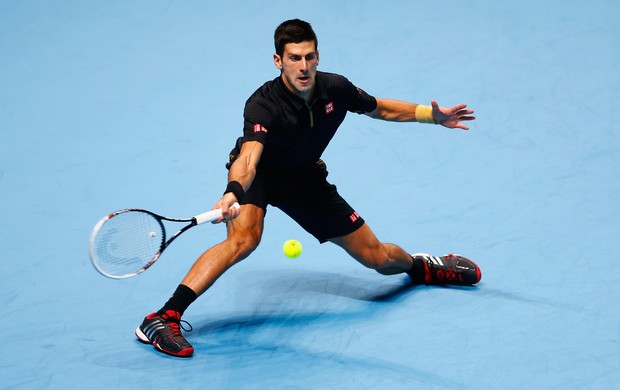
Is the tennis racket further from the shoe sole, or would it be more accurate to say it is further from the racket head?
the shoe sole

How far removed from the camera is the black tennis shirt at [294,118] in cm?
528

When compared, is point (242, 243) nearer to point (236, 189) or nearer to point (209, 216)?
point (236, 189)

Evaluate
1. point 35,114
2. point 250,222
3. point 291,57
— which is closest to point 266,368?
point 250,222

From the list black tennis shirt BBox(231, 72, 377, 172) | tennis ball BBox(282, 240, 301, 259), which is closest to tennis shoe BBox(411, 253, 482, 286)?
tennis ball BBox(282, 240, 301, 259)

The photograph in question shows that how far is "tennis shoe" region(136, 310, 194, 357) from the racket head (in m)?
0.46

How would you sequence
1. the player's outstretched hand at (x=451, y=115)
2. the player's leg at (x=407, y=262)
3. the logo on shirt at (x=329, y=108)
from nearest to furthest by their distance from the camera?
the logo on shirt at (x=329, y=108) → the player's outstretched hand at (x=451, y=115) → the player's leg at (x=407, y=262)

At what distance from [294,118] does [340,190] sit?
1.81m

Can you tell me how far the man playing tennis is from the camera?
5.24 metres

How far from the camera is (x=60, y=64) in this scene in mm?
8578

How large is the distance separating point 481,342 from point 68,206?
316 cm

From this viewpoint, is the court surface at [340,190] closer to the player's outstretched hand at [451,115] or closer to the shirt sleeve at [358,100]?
the player's outstretched hand at [451,115]

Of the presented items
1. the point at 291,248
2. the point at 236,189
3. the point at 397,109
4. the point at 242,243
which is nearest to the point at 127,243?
the point at 236,189

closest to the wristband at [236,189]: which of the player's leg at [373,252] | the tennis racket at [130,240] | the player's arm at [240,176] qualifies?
the player's arm at [240,176]

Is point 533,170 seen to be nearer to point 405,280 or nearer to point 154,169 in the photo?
point 405,280
